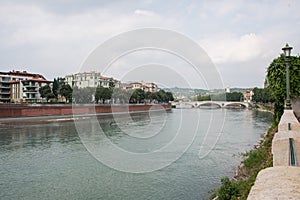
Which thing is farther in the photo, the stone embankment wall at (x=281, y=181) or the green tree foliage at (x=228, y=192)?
the green tree foliage at (x=228, y=192)

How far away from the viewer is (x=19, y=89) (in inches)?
2345

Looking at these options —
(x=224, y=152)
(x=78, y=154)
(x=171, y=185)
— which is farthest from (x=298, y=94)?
(x=78, y=154)

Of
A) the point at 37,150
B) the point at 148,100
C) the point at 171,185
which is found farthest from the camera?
the point at 148,100

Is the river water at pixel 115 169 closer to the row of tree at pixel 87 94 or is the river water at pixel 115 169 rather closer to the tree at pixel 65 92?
the tree at pixel 65 92

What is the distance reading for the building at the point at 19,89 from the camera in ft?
195

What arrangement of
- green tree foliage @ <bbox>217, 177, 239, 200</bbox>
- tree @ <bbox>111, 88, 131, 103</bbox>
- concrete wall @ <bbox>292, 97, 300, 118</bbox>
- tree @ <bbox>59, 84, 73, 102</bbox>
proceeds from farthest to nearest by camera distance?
tree @ <bbox>111, 88, 131, 103</bbox> → tree @ <bbox>59, 84, 73, 102</bbox> → concrete wall @ <bbox>292, 97, 300, 118</bbox> → green tree foliage @ <bbox>217, 177, 239, 200</bbox>

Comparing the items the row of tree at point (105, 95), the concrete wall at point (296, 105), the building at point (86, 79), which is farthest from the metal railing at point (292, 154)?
the building at point (86, 79)

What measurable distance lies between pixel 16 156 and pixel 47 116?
26530mm

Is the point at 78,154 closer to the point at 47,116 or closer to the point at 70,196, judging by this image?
the point at 70,196

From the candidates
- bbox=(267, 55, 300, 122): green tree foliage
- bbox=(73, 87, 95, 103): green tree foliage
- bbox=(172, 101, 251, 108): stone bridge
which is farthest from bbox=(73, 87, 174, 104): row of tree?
bbox=(267, 55, 300, 122): green tree foliage


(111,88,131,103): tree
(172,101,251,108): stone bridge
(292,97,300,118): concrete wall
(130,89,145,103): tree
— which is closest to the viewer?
(292,97,300,118): concrete wall

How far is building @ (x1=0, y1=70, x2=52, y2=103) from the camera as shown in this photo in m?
59.5

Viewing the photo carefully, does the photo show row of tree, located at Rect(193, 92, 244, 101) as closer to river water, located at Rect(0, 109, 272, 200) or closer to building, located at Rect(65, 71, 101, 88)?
building, located at Rect(65, 71, 101, 88)

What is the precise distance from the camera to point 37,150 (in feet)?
51.5
